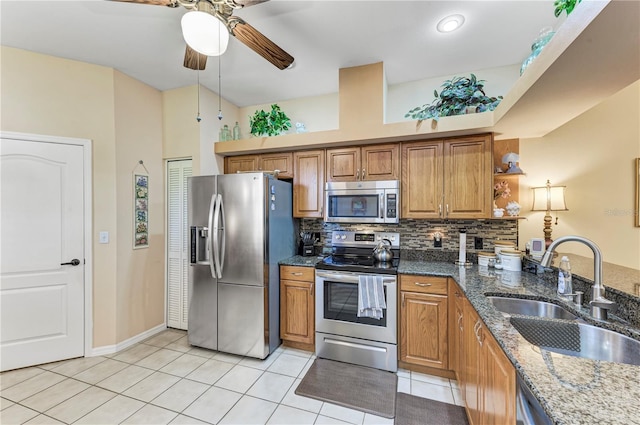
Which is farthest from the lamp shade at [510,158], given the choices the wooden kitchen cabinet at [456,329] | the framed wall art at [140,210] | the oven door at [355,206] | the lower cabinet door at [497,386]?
the framed wall art at [140,210]

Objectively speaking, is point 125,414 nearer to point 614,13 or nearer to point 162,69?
Result: point 162,69

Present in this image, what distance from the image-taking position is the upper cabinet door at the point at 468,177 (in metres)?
2.43

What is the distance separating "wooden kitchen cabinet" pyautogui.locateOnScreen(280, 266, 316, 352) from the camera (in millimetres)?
2631

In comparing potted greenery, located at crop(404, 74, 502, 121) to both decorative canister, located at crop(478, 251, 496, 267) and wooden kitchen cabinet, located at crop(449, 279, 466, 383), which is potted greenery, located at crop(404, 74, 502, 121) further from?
wooden kitchen cabinet, located at crop(449, 279, 466, 383)

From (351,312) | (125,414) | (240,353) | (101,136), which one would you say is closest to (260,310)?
(240,353)

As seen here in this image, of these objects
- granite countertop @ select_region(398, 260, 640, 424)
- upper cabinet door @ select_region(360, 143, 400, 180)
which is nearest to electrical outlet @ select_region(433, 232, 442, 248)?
upper cabinet door @ select_region(360, 143, 400, 180)

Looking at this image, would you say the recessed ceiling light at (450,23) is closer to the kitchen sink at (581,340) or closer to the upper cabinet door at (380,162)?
the upper cabinet door at (380,162)

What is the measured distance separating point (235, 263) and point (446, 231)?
89.4 inches

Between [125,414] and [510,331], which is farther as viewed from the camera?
[125,414]

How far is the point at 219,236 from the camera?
260 centimetres

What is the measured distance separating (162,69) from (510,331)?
359cm

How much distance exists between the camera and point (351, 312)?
8.06 ft

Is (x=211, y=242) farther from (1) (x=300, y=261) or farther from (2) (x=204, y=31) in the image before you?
(2) (x=204, y=31)

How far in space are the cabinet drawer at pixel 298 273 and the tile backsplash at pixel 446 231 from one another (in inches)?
28.8
